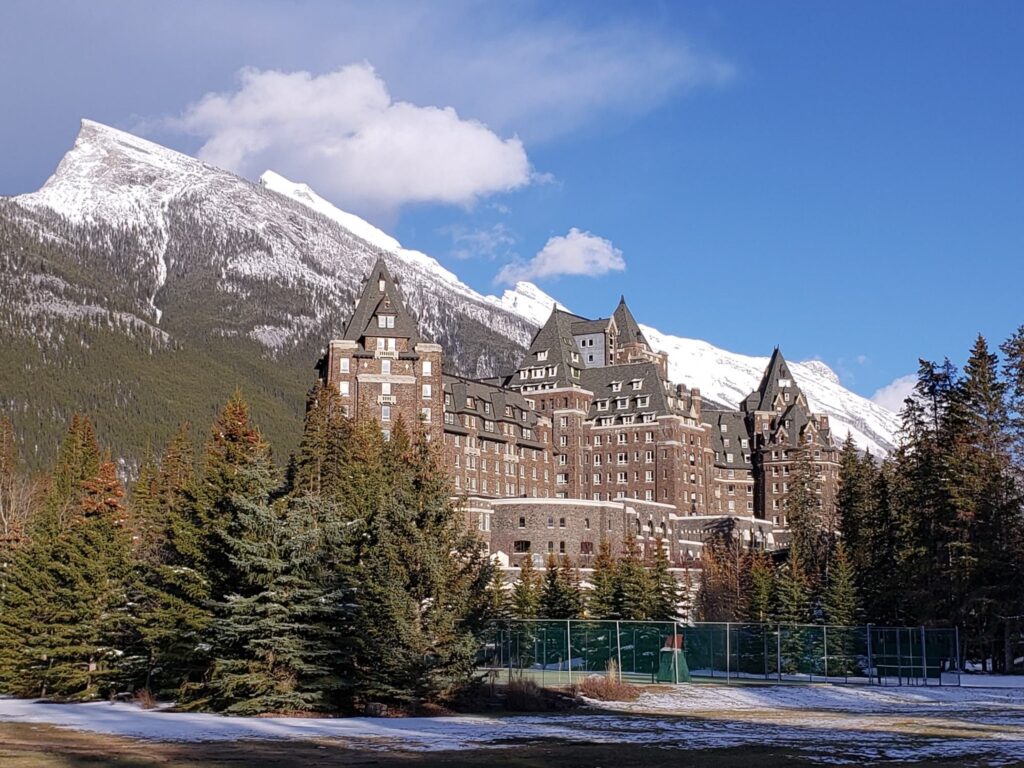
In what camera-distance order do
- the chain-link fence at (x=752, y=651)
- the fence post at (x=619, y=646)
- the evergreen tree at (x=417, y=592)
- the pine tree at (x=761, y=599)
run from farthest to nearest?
the pine tree at (x=761, y=599)
the chain-link fence at (x=752, y=651)
the fence post at (x=619, y=646)
the evergreen tree at (x=417, y=592)

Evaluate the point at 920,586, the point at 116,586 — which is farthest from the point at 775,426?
the point at 116,586

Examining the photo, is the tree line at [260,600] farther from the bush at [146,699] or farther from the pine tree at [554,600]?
the pine tree at [554,600]

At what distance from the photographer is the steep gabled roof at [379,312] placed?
118812mm

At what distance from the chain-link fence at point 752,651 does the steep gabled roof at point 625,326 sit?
111862 millimetres

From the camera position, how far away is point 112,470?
7538 cm

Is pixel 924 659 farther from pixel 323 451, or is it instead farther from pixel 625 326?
pixel 625 326

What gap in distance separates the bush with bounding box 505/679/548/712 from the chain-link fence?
16.3 metres

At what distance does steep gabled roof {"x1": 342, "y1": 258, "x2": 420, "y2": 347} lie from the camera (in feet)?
390

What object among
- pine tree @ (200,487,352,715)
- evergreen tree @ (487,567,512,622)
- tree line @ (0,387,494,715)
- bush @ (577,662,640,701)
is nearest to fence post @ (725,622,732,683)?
evergreen tree @ (487,567,512,622)

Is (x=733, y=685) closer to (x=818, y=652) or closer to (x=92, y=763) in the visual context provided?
(x=818, y=652)

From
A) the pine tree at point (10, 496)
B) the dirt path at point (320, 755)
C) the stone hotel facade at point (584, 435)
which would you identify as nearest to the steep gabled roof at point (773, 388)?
the stone hotel facade at point (584, 435)

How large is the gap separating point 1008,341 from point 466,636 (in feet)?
154

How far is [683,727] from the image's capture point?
3284 centimetres

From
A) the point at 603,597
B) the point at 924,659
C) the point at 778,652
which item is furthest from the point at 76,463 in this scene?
the point at 924,659
